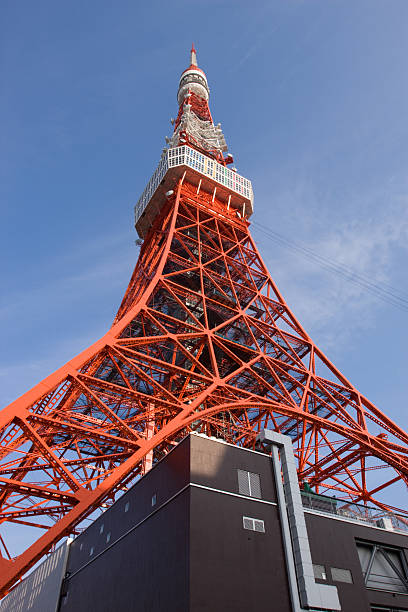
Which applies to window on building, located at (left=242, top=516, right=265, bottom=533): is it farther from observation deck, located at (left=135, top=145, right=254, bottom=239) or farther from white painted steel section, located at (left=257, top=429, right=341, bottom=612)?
observation deck, located at (left=135, top=145, right=254, bottom=239)

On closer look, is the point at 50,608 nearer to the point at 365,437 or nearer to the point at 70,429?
the point at 70,429

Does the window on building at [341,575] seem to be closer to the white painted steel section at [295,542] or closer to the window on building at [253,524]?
the white painted steel section at [295,542]

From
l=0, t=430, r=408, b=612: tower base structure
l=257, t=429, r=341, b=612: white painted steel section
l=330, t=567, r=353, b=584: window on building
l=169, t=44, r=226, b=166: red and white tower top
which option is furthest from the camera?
l=169, t=44, r=226, b=166: red and white tower top

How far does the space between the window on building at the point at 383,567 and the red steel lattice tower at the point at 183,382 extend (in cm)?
568

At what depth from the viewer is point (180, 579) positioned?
39.8ft

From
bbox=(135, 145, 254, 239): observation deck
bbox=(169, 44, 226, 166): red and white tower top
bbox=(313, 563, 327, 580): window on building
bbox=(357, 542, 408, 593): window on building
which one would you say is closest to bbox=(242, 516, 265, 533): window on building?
bbox=(313, 563, 327, 580): window on building

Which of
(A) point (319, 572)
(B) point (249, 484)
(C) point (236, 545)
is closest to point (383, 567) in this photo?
(A) point (319, 572)

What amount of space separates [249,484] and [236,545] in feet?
6.68

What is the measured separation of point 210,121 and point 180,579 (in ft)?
140

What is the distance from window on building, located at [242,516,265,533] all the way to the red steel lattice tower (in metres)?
3.97

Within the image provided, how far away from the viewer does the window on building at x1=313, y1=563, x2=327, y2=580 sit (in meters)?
14.1

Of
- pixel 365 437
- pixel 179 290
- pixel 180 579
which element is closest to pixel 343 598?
pixel 180 579

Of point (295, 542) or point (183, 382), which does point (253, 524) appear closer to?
point (295, 542)

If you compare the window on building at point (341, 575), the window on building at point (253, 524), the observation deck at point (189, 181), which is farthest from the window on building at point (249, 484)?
the observation deck at point (189, 181)
